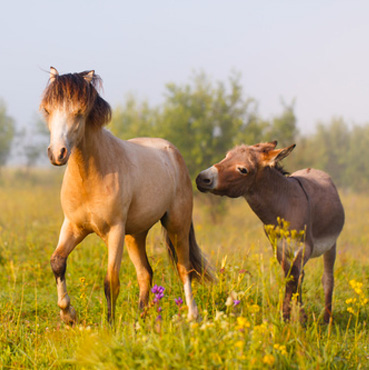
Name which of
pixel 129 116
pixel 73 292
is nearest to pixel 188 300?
pixel 73 292

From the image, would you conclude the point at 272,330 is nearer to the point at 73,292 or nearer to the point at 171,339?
the point at 171,339

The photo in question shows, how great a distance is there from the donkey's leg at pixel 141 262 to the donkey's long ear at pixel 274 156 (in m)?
1.61

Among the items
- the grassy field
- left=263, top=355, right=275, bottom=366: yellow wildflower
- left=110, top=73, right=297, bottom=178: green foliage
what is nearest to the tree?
left=110, top=73, right=297, bottom=178: green foliage

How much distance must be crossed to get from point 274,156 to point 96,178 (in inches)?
68.9

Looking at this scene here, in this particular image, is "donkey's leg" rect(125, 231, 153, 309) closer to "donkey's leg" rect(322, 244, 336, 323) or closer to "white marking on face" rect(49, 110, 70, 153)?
"white marking on face" rect(49, 110, 70, 153)

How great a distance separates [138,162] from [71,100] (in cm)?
108

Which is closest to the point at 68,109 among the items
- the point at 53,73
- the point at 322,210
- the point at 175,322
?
the point at 53,73

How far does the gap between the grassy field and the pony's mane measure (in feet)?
4.82

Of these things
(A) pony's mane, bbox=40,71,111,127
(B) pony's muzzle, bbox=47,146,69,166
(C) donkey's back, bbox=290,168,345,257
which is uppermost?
(A) pony's mane, bbox=40,71,111,127

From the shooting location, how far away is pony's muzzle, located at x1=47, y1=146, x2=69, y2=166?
3.47 m

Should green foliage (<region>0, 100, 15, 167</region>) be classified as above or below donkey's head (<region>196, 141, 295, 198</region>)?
below

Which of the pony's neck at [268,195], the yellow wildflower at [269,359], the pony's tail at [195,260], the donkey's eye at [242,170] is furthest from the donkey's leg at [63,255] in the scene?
the yellow wildflower at [269,359]

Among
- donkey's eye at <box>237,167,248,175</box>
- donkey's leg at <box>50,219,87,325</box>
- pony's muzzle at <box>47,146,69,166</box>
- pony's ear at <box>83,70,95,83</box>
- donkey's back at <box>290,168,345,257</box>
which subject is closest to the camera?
pony's muzzle at <box>47,146,69,166</box>

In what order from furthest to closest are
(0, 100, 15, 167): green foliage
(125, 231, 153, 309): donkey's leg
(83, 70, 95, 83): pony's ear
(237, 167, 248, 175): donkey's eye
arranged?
(0, 100, 15, 167): green foliage, (125, 231, 153, 309): donkey's leg, (237, 167, 248, 175): donkey's eye, (83, 70, 95, 83): pony's ear
